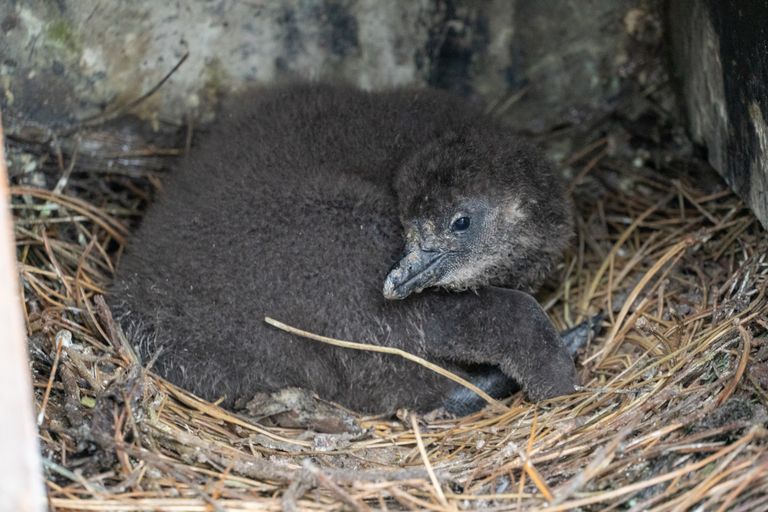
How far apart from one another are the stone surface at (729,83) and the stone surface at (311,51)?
0.39 metres

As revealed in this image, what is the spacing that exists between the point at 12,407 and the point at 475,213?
6.13ft

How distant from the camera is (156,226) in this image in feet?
11.9

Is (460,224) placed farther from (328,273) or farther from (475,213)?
(328,273)

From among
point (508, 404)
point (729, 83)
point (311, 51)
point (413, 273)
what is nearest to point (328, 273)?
point (413, 273)

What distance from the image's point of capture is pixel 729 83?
12.0ft

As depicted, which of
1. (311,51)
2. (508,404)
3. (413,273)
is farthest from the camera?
(311,51)

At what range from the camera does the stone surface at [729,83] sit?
11.0ft

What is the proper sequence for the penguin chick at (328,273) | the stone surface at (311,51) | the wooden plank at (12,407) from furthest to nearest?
the stone surface at (311,51) → the penguin chick at (328,273) → the wooden plank at (12,407)

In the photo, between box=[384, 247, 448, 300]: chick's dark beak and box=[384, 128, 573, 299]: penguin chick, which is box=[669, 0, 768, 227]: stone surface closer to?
box=[384, 128, 573, 299]: penguin chick

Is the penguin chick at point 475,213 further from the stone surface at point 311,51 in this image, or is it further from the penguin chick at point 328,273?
the stone surface at point 311,51

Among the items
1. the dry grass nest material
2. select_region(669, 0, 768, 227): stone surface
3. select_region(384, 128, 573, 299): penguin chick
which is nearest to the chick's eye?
select_region(384, 128, 573, 299): penguin chick

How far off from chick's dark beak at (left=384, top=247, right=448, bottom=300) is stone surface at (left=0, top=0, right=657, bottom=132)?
1.38 meters

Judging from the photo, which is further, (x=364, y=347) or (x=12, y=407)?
(x=364, y=347)

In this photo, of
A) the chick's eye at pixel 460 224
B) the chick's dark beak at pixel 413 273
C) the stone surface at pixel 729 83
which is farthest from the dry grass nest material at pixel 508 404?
the chick's eye at pixel 460 224
